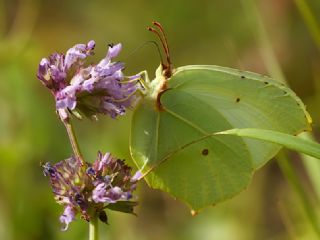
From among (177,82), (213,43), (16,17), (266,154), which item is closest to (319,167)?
(266,154)

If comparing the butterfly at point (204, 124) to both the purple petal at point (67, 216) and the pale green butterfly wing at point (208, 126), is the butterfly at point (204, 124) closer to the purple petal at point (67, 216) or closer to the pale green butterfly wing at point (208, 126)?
the pale green butterfly wing at point (208, 126)

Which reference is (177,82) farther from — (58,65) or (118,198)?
(118,198)

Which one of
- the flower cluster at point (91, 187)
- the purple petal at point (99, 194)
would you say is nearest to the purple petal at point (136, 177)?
the flower cluster at point (91, 187)

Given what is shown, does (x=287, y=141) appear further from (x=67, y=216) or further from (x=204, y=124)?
(x=204, y=124)

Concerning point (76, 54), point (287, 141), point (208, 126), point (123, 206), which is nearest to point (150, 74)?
point (208, 126)

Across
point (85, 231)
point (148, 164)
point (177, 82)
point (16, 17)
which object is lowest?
point (85, 231)
